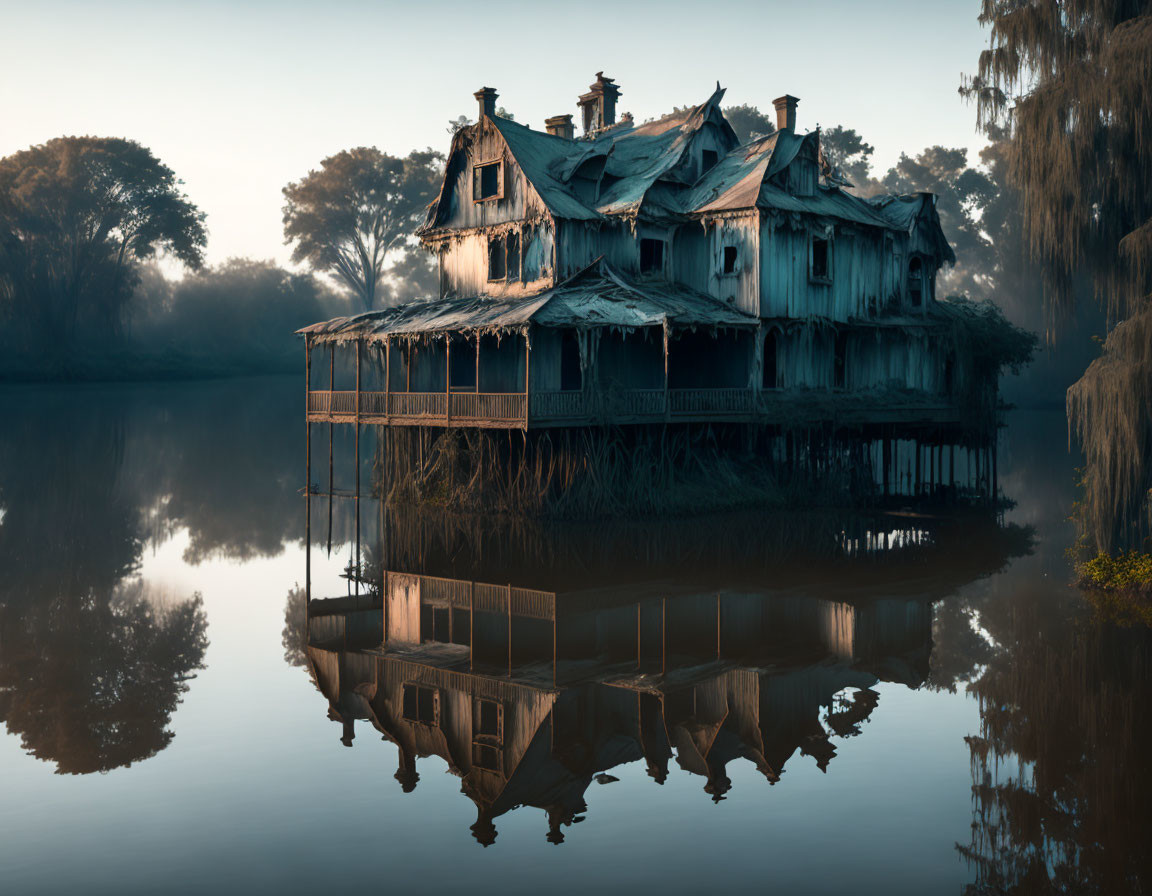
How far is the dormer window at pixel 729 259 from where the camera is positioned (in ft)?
121

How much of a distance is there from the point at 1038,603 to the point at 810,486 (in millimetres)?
14022

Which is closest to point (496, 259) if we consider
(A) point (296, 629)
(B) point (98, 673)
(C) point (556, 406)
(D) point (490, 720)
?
(C) point (556, 406)

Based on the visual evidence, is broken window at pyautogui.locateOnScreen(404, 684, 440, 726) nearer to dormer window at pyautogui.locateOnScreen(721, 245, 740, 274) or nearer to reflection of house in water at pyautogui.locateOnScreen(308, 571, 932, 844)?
reflection of house in water at pyautogui.locateOnScreen(308, 571, 932, 844)

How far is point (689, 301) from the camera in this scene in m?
36.2

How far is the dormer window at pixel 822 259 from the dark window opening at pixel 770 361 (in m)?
2.58

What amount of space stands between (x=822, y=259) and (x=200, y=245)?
6803 cm

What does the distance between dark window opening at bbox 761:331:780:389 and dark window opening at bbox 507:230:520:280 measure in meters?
8.55

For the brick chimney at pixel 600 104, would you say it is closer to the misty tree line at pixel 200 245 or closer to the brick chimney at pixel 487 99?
the brick chimney at pixel 487 99

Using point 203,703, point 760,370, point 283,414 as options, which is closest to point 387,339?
point 760,370

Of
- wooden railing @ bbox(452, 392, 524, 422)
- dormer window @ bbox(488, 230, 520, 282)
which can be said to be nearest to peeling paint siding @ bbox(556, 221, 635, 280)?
dormer window @ bbox(488, 230, 520, 282)

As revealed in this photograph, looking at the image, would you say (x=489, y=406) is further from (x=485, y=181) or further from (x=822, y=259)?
(x=822, y=259)

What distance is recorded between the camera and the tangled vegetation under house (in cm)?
3428

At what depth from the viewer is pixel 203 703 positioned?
16.6 m

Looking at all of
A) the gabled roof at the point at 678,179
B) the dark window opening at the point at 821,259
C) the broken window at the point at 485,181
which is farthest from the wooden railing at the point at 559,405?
the dark window opening at the point at 821,259
